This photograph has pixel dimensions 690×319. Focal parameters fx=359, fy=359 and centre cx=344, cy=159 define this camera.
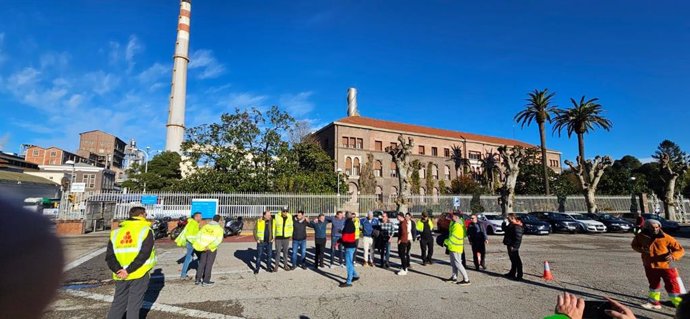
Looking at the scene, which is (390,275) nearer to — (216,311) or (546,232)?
(216,311)

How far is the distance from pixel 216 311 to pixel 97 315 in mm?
2195

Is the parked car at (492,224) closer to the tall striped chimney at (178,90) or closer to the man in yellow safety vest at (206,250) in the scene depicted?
the man in yellow safety vest at (206,250)

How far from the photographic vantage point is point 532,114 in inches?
1735

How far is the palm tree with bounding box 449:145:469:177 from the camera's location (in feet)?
200

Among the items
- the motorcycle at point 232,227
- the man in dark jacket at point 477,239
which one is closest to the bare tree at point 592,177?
the man in dark jacket at point 477,239

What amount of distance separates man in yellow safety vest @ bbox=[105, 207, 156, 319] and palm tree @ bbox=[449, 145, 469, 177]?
59.0 metres

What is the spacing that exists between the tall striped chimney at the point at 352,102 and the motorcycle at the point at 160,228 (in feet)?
162

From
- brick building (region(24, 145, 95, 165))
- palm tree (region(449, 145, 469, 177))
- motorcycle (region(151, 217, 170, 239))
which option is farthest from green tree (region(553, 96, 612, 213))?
brick building (region(24, 145, 95, 165))

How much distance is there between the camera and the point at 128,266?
546 cm

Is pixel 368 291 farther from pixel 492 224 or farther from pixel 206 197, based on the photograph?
pixel 206 197

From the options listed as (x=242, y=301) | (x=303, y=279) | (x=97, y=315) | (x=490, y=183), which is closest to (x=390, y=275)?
(x=303, y=279)

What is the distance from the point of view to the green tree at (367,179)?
50.9 m

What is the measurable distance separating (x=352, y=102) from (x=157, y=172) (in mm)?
35192

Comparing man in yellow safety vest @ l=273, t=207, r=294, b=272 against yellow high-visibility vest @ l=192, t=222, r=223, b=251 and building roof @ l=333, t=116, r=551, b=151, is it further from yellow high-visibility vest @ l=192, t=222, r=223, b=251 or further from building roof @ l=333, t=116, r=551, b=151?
building roof @ l=333, t=116, r=551, b=151
